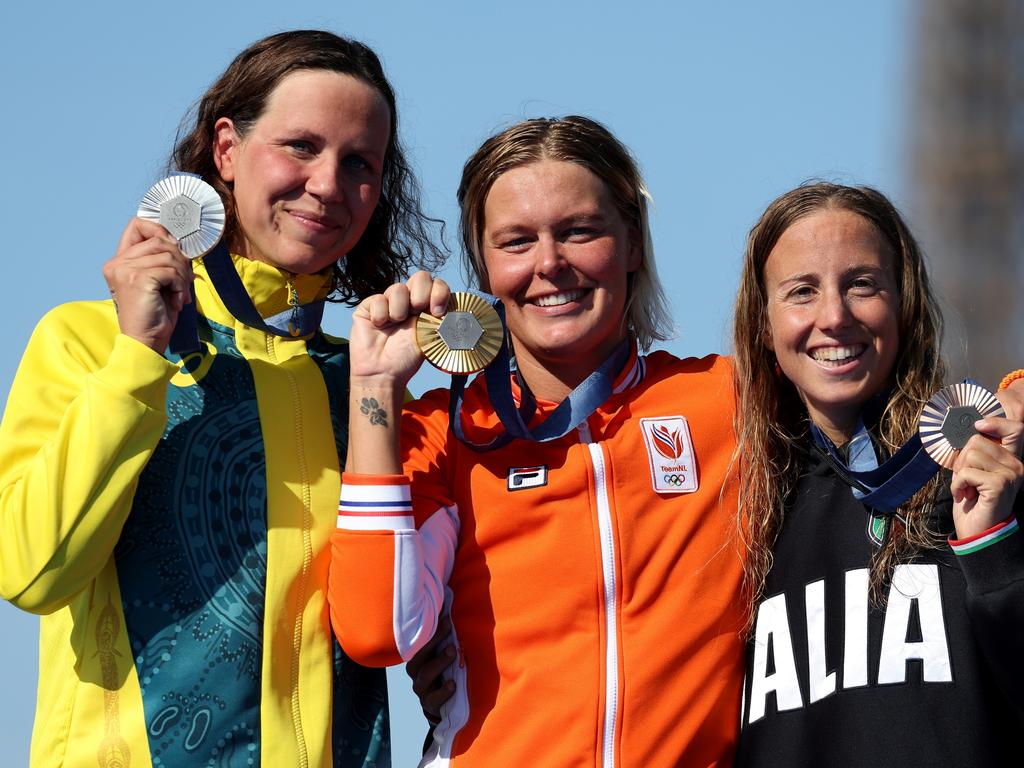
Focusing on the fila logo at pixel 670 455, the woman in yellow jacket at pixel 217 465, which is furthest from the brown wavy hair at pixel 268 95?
the fila logo at pixel 670 455

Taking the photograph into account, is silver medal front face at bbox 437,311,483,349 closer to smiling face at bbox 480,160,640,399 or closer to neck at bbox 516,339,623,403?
smiling face at bbox 480,160,640,399

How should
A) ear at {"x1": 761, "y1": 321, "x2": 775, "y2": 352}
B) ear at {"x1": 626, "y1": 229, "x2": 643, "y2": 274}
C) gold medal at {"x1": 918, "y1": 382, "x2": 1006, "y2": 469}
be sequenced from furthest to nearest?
ear at {"x1": 626, "y1": 229, "x2": 643, "y2": 274}
ear at {"x1": 761, "y1": 321, "x2": 775, "y2": 352}
gold medal at {"x1": 918, "y1": 382, "x2": 1006, "y2": 469}

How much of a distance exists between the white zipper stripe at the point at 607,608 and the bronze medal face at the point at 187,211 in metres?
1.44

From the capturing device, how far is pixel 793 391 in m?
5.79

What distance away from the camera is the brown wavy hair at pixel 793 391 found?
5299 mm

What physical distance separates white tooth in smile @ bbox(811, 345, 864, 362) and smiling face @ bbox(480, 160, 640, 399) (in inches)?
29.2

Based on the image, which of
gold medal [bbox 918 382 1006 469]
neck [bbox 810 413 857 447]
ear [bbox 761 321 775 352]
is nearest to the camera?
gold medal [bbox 918 382 1006 469]

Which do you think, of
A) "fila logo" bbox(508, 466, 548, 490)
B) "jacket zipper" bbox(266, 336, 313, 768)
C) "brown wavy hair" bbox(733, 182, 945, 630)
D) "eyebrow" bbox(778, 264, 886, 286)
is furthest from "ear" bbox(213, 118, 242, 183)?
"eyebrow" bbox(778, 264, 886, 286)

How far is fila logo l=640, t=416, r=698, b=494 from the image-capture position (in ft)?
17.7

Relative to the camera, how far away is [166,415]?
496 cm

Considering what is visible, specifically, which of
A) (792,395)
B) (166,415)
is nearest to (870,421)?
(792,395)

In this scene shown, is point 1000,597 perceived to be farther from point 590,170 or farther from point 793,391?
point 590,170

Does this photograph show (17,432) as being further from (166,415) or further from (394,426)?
(394,426)

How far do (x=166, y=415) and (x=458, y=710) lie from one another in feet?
4.41
